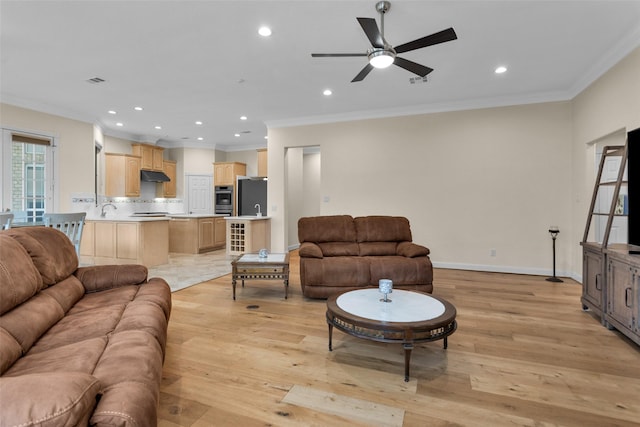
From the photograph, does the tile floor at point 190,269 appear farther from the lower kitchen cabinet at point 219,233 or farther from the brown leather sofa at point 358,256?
the brown leather sofa at point 358,256

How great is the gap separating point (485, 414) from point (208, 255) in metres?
6.35

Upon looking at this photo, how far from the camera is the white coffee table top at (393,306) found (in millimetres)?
2229

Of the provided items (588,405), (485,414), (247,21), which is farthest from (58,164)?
(588,405)

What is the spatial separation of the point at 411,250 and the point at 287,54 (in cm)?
277

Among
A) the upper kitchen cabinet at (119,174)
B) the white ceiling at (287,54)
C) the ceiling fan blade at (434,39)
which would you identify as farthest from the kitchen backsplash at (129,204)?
the ceiling fan blade at (434,39)

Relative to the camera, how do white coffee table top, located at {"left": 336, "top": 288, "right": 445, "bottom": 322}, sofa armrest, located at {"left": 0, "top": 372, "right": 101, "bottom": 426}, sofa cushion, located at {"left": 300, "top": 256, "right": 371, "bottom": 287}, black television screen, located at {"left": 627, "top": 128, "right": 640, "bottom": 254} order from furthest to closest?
1. sofa cushion, located at {"left": 300, "top": 256, "right": 371, "bottom": 287}
2. black television screen, located at {"left": 627, "top": 128, "right": 640, "bottom": 254}
3. white coffee table top, located at {"left": 336, "top": 288, "right": 445, "bottom": 322}
4. sofa armrest, located at {"left": 0, "top": 372, "right": 101, "bottom": 426}

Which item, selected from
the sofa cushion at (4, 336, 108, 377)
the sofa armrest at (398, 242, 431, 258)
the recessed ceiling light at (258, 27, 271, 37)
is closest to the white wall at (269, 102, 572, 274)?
the sofa armrest at (398, 242, 431, 258)

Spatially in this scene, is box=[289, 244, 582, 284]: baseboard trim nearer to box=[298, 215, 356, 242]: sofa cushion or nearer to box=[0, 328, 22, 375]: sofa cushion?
box=[298, 215, 356, 242]: sofa cushion

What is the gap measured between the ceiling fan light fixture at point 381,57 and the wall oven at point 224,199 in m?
6.80

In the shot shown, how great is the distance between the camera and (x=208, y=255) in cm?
714

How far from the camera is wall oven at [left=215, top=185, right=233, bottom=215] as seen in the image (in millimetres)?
8984

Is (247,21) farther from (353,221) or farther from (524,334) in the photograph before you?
(524,334)

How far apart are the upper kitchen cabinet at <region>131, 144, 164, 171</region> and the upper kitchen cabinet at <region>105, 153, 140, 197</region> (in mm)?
343

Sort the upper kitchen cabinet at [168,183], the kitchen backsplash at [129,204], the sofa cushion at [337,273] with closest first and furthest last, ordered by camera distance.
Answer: the sofa cushion at [337,273]
the kitchen backsplash at [129,204]
the upper kitchen cabinet at [168,183]
